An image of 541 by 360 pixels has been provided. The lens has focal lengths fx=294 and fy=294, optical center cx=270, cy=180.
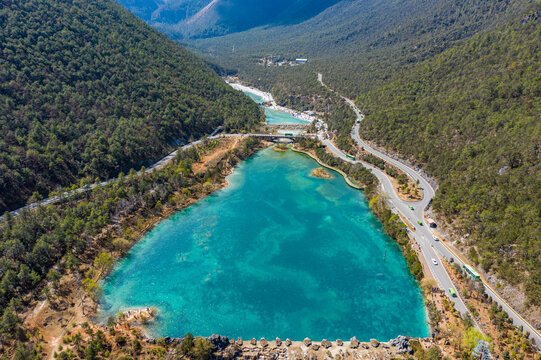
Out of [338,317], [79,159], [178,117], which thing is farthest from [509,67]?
[79,159]

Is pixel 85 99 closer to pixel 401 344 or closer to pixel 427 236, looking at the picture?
pixel 427 236

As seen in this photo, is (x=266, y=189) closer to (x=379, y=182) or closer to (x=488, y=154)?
(x=379, y=182)

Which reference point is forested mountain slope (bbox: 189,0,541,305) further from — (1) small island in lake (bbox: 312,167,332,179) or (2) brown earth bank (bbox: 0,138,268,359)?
(2) brown earth bank (bbox: 0,138,268,359)

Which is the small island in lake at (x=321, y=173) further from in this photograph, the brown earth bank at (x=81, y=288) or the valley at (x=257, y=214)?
the brown earth bank at (x=81, y=288)

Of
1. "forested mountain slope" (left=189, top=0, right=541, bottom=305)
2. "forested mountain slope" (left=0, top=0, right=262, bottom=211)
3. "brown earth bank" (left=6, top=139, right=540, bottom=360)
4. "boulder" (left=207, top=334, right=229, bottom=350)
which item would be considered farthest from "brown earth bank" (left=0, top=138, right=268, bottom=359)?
"forested mountain slope" (left=189, top=0, right=541, bottom=305)

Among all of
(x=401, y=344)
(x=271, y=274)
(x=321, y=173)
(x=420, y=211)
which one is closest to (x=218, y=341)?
(x=271, y=274)
